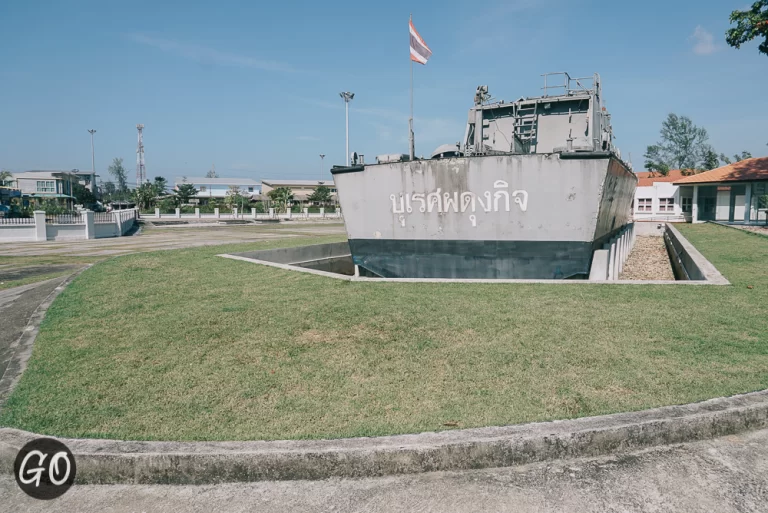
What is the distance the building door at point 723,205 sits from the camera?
3288cm

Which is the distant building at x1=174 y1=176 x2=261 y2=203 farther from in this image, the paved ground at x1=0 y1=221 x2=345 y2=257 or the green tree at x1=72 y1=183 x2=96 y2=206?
the paved ground at x1=0 y1=221 x2=345 y2=257

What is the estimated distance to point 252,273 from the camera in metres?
10.0

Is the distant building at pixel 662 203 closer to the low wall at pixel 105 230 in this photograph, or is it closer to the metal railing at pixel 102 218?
the low wall at pixel 105 230

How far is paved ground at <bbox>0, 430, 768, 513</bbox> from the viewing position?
2.60 meters

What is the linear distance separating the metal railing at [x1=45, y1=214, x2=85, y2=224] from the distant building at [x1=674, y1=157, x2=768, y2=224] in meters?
37.5

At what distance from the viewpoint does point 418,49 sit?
40.4 feet

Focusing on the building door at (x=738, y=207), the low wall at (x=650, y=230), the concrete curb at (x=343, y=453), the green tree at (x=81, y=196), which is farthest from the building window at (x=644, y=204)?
the green tree at (x=81, y=196)

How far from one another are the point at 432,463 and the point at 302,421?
3.08 feet

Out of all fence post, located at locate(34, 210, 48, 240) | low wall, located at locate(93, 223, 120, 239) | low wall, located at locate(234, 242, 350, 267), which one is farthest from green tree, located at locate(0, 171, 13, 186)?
low wall, located at locate(234, 242, 350, 267)

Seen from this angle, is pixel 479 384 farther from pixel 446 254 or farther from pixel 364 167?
pixel 364 167

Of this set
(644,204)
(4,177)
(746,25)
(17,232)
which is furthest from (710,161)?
(4,177)

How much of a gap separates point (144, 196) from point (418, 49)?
71155 mm

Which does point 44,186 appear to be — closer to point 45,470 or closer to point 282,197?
point 282,197

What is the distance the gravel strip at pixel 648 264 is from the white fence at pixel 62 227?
2739 cm
